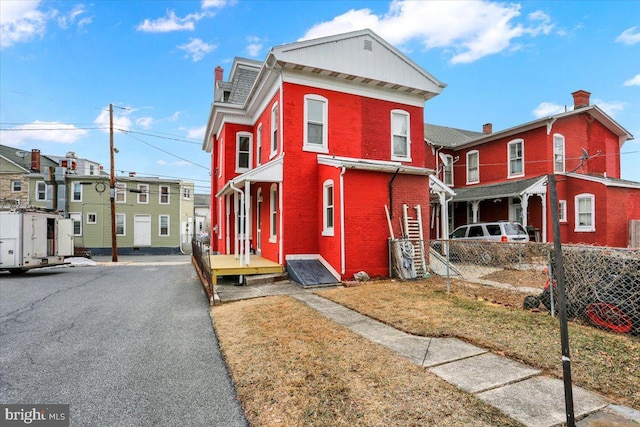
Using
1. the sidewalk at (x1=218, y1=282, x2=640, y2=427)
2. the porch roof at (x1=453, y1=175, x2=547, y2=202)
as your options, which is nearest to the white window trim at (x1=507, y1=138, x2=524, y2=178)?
the porch roof at (x1=453, y1=175, x2=547, y2=202)

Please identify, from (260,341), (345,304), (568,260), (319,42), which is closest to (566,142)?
(319,42)

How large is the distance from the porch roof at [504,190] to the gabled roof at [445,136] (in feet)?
11.9

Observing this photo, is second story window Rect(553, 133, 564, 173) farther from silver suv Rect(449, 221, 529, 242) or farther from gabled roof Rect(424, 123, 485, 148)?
silver suv Rect(449, 221, 529, 242)

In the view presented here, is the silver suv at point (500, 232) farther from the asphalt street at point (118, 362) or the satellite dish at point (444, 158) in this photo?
the asphalt street at point (118, 362)

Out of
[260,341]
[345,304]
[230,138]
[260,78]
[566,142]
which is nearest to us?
[260,341]

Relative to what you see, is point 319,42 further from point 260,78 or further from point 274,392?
point 274,392

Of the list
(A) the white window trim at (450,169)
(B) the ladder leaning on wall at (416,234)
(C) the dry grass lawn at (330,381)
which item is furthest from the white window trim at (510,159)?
(C) the dry grass lawn at (330,381)

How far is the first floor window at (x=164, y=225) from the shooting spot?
115 feet

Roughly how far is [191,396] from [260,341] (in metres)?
1.59

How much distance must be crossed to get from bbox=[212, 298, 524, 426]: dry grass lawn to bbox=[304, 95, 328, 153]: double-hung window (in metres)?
7.17

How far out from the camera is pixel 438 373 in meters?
3.74

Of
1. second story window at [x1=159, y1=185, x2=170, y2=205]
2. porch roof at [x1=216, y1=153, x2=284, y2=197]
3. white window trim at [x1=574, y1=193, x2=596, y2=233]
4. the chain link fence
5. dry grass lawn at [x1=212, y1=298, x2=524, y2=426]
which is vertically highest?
second story window at [x1=159, y1=185, x2=170, y2=205]

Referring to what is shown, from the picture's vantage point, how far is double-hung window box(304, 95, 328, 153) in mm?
11758

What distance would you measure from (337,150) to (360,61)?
3.47 m
